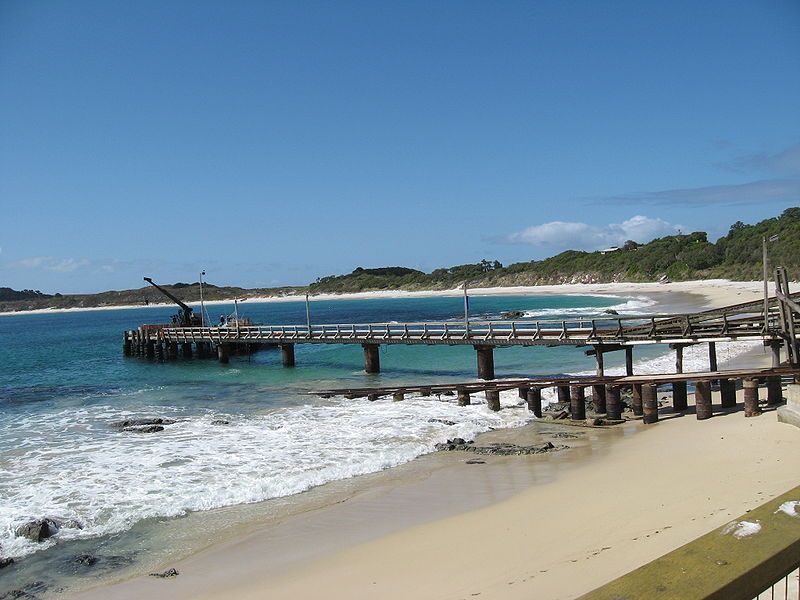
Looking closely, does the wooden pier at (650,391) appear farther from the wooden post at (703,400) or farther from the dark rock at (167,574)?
the dark rock at (167,574)

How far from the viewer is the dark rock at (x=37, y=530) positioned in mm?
11353

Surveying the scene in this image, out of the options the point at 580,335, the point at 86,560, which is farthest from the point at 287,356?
the point at 86,560

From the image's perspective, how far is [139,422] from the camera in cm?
2133

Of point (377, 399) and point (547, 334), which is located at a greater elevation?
point (547, 334)

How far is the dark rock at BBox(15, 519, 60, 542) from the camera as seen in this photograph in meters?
11.4

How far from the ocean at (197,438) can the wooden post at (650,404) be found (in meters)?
3.59

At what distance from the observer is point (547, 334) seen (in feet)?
86.4

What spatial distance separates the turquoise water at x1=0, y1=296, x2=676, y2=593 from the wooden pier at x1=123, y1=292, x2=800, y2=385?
1.97 metres

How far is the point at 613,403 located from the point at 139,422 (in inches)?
588

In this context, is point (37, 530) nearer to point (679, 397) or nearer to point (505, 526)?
point (505, 526)

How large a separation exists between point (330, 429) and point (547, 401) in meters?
7.78

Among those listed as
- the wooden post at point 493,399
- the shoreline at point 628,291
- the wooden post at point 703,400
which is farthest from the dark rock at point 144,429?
the shoreline at point 628,291

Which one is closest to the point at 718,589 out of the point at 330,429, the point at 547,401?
the point at 330,429

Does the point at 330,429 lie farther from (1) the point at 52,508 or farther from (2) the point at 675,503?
(2) the point at 675,503
